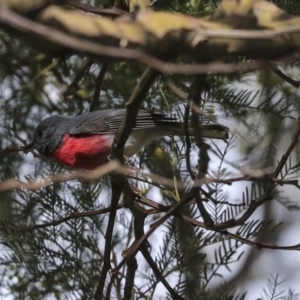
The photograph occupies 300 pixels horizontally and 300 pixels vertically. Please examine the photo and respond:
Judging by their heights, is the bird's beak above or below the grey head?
below

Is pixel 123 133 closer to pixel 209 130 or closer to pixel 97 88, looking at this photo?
pixel 209 130

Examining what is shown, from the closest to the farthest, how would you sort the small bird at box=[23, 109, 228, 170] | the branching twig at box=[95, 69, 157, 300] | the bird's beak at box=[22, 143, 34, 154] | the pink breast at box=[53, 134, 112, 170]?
the branching twig at box=[95, 69, 157, 300], the bird's beak at box=[22, 143, 34, 154], the small bird at box=[23, 109, 228, 170], the pink breast at box=[53, 134, 112, 170]

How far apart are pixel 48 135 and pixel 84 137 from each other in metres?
0.17

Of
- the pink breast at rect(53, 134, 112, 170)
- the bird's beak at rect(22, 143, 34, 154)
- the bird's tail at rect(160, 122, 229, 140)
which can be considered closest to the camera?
the bird's tail at rect(160, 122, 229, 140)

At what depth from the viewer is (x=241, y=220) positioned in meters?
1.69

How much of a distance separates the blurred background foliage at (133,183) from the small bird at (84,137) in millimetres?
72

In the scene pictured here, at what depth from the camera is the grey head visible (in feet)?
10.1

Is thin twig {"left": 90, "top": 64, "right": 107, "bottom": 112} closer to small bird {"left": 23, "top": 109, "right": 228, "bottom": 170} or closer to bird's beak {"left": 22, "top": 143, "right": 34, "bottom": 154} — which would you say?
small bird {"left": 23, "top": 109, "right": 228, "bottom": 170}

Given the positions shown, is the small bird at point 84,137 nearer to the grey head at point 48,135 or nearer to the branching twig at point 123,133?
the grey head at point 48,135

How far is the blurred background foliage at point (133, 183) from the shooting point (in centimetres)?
259

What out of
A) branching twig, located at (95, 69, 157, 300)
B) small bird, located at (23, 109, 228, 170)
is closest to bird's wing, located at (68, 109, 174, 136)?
small bird, located at (23, 109, 228, 170)

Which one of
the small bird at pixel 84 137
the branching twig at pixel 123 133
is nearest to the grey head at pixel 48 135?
the small bird at pixel 84 137

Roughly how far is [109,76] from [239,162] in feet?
2.55

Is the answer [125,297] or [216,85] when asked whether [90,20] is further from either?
[216,85]
